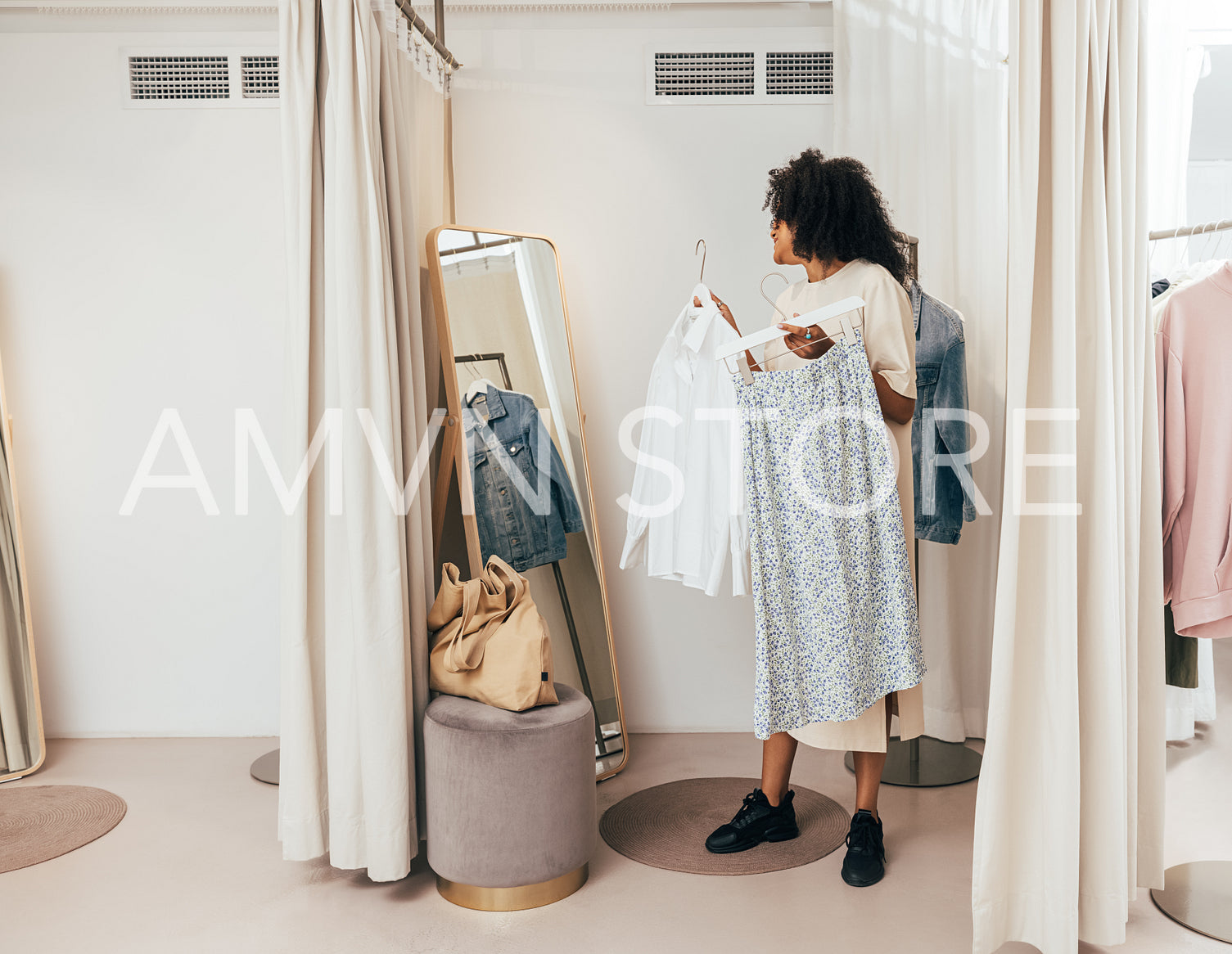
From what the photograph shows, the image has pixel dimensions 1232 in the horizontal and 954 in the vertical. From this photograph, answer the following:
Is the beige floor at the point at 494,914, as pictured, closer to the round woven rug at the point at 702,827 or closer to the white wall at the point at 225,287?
the round woven rug at the point at 702,827

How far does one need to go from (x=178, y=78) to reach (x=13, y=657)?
2101mm

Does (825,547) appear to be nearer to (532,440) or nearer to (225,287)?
(532,440)

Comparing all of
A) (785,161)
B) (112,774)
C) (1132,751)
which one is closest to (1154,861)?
(1132,751)

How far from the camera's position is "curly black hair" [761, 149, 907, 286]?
2.35 m

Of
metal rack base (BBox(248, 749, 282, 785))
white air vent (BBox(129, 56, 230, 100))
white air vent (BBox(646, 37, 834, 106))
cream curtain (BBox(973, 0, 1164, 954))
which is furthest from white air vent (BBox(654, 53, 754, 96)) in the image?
metal rack base (BBox(248, 749, 282, 785))

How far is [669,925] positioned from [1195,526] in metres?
1.43

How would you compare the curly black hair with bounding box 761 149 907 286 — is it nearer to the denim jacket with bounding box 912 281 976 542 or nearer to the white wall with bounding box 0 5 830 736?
the denim jacket with bounding box 912 281 976 542

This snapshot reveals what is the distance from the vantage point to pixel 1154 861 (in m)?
1.97

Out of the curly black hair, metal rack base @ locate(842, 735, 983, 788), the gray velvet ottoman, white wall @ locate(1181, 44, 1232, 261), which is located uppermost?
white wall @ locate(1181, 44, 1232, 261)

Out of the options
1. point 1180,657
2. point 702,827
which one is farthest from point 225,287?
point 1180,657

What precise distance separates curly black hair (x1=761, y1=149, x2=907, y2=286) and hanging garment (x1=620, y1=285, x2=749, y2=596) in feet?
1.08

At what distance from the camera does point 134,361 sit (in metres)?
3.38

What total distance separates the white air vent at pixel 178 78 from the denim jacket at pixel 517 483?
1.58m

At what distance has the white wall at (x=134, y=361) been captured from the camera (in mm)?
3301
